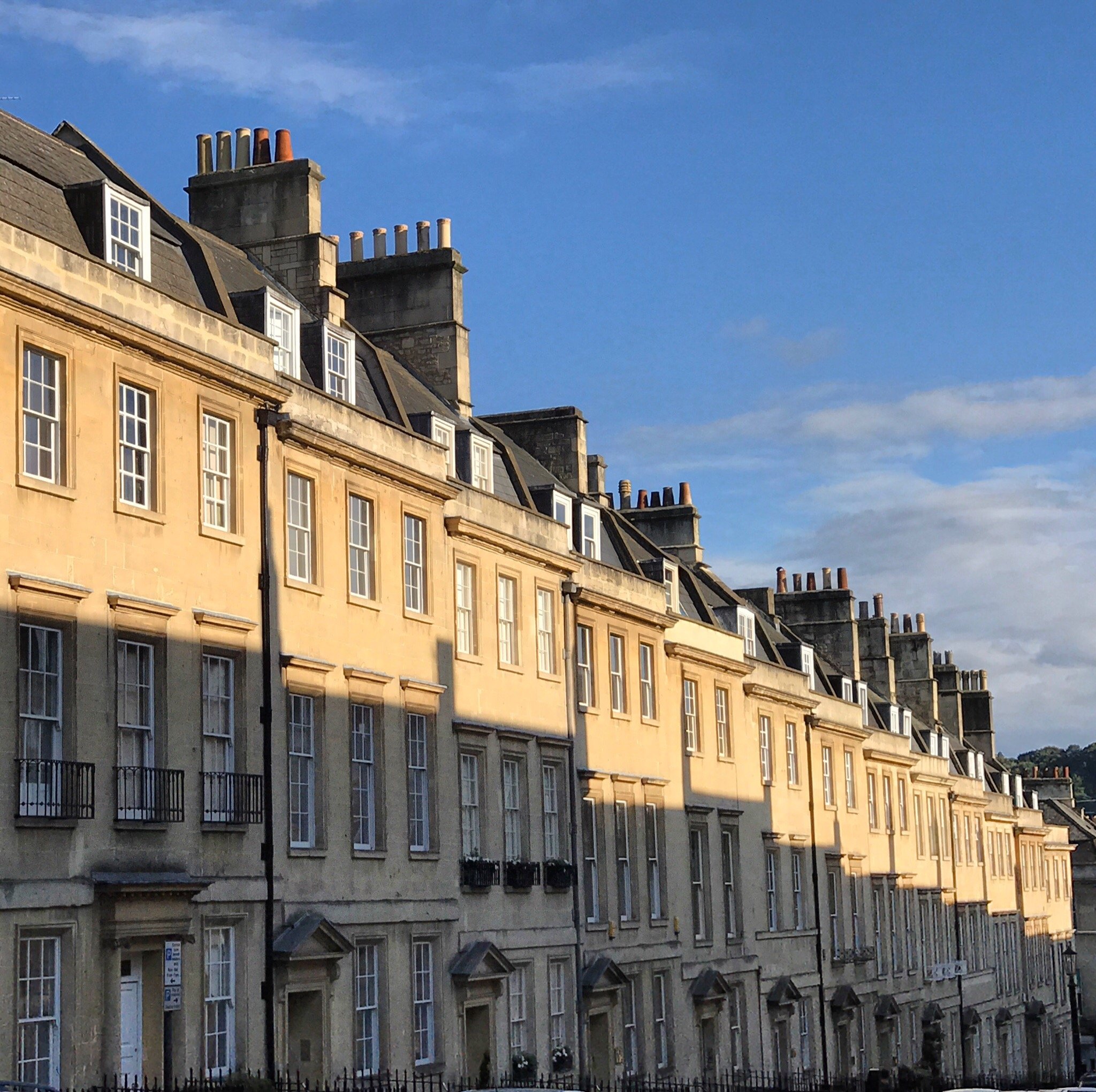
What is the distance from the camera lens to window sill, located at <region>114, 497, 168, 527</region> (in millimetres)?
25953

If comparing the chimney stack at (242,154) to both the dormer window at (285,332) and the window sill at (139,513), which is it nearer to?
the dormer window at (285,332)

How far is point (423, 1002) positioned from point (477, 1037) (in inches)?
106

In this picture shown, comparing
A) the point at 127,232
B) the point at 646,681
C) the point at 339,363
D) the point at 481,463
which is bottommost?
the point at 646,681

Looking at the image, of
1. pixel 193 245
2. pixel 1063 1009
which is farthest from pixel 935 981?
pixel 193 245

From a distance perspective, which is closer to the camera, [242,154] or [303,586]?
[303,586]

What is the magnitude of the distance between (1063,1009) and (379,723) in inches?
3001

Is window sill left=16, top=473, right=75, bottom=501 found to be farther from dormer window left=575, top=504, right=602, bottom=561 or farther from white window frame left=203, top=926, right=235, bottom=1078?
dormer window left=575, top=504, right=602, bottom=561

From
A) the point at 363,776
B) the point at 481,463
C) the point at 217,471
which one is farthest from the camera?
the point at 481,463

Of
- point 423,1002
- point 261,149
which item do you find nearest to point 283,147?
point 261,149

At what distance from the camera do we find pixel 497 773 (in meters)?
36.5

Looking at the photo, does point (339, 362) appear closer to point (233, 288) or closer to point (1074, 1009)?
point (233, 288)

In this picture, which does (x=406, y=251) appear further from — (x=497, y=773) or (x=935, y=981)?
(x=935, y=981)

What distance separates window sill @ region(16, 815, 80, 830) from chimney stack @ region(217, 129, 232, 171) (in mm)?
18684

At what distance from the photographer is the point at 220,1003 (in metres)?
27.3
